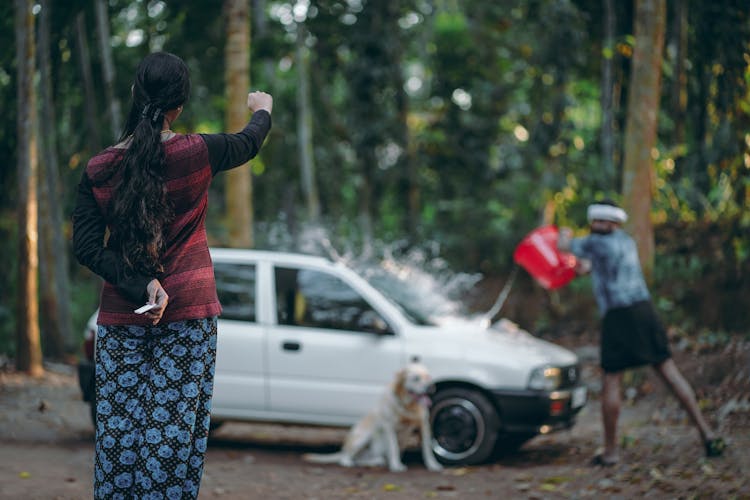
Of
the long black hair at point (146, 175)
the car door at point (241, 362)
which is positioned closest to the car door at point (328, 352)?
the car door at point (241, 362)

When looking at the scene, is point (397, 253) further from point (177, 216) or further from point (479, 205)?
point (177, 216)

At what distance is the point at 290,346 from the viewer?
8742 mm

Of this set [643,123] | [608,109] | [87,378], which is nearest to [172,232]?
[87,378]

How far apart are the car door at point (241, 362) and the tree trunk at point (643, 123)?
17.7 feet

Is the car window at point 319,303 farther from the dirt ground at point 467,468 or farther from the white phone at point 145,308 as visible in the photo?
the white phone at point 145,308

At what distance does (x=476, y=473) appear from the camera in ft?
27.0

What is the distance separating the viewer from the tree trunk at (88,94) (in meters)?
18.7

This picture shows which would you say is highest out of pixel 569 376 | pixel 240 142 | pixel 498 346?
pixel 240 142

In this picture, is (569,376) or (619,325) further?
(569,376)

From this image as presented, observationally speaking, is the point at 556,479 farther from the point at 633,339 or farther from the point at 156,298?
the point at 156,298

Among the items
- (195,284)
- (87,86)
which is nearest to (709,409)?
(195,284)

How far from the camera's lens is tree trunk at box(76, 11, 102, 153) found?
18719mm

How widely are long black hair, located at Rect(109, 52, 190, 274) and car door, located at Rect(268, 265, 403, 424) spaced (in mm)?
5109

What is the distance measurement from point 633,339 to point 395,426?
6.68ft
